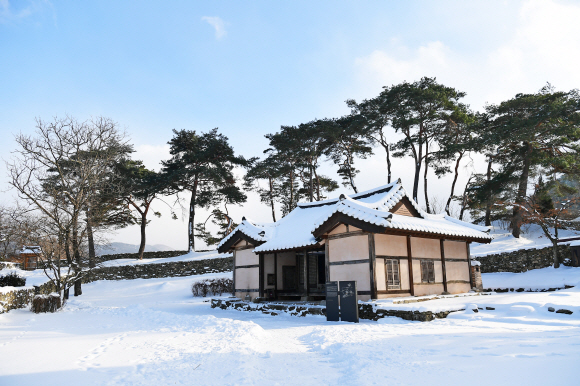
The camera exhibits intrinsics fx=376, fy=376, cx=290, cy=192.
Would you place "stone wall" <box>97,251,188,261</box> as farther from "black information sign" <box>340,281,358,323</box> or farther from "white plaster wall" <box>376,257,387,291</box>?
"black information sign" <box>340,281,358,323</box>

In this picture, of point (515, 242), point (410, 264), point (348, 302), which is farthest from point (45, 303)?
point (515, 242)

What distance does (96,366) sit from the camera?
20.3ft

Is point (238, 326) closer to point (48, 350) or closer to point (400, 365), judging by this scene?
point (48, 350)

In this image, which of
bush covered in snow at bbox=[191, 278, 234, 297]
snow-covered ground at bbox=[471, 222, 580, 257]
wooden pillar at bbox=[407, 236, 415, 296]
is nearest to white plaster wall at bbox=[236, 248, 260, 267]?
bush covered in snow at bbox=[191, 278, 234, 297]

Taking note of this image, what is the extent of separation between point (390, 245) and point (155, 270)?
24.6 meters

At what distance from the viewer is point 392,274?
13969mm

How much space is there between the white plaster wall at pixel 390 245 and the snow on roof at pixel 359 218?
0.81 m

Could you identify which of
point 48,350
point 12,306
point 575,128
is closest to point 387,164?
point 575,128

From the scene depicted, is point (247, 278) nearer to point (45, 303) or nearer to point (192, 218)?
point (45, 303)

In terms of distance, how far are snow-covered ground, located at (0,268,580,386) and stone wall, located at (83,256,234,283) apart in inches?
790

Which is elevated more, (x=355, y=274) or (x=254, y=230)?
(x=254, y=230)

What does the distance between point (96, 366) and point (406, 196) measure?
503 inches

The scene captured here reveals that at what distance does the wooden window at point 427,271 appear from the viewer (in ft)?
49.9

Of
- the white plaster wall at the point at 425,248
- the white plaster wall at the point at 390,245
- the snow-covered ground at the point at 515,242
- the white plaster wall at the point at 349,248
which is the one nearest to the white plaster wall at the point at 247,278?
the white plaster wall at the point at 349,248
